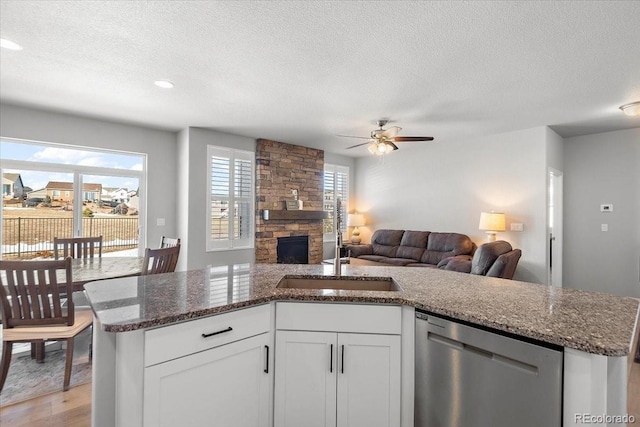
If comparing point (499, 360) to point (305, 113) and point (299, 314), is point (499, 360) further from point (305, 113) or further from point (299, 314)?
point (305, 113)

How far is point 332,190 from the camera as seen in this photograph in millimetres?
7004

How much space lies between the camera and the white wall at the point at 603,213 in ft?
15.5

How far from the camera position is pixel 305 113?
4117 mm

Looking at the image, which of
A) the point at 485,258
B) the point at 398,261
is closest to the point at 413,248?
the point at 398,261

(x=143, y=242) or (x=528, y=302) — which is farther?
(x=143, y=242)

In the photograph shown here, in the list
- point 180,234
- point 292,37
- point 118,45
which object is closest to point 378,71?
point 292,37

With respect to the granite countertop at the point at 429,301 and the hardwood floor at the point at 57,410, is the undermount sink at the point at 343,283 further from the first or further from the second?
the hardwood floor at the point at 57,410

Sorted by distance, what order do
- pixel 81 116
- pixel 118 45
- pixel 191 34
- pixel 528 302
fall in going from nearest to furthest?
1. pixel 528 302
2. pixel 191 34
3. pixel 118 45
4. pixel 81 116

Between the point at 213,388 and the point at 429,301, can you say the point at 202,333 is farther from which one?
the point at 429,301

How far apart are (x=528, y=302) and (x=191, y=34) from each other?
2.68 m

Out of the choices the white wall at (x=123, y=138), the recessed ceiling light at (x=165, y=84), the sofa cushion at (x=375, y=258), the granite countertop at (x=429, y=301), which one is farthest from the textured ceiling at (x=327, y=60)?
the sofa cushion at (x=375, y=258)

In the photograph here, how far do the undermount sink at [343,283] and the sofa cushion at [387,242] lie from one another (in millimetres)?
4175

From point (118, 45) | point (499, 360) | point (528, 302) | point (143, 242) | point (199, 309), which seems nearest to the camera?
point (499, 360)

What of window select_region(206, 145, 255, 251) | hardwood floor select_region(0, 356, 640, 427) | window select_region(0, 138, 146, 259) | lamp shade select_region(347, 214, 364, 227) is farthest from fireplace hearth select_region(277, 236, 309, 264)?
hardwood floor select_region(0, 356, 640, 427)
